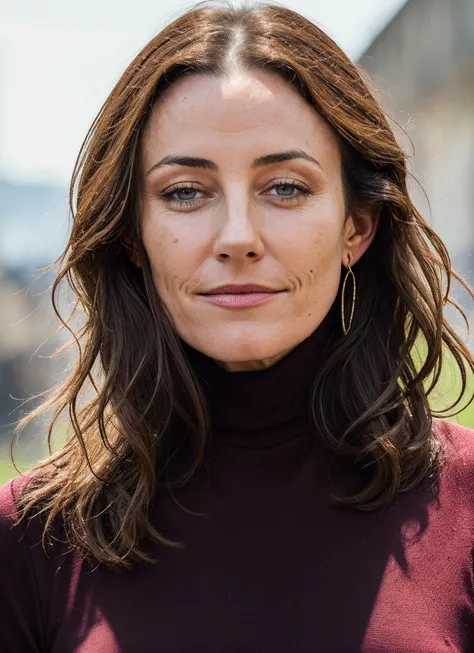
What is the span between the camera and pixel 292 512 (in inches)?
87.4

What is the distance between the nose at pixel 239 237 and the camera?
2.11 m

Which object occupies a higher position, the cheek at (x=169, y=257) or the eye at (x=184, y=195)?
the eye at (x=184, y=195)

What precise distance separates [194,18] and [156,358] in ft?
2.24

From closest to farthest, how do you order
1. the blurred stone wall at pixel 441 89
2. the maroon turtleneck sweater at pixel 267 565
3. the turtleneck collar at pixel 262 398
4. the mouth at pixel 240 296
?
the maroon turtleneck sweater at pixel 267 565
the mouth at pixel 240 296
the turtleneck collar at pixel 262 398
the blurred stone wall at pixel 441 89

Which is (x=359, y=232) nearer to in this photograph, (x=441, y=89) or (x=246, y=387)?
(x=246, y=387)

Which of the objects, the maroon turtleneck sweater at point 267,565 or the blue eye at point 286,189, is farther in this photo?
the blue eye at point 286,189

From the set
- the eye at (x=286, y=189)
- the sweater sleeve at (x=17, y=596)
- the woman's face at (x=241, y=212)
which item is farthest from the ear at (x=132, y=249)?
the sweater sleeve at (x=17, y=596)

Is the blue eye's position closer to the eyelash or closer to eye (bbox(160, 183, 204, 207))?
the eyelash

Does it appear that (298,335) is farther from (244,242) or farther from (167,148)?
(167,148)

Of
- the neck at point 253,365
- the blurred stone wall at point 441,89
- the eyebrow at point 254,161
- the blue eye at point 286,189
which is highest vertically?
the blurred stone wall at point 441,89

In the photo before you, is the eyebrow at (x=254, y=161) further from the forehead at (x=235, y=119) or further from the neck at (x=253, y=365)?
the neck at (x=253, y=365)

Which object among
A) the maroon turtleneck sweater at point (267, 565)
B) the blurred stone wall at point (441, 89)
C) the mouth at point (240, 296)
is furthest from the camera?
the blurred stone wall at point (441, 89)

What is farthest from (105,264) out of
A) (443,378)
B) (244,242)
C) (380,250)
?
(443,378)

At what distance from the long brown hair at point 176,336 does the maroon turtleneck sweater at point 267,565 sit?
0.04m
